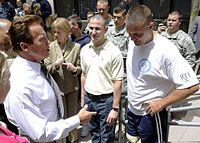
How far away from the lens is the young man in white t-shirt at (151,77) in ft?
5.14

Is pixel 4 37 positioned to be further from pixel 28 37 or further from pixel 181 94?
pixel 181 94

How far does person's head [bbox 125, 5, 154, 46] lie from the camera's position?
1.68 metres

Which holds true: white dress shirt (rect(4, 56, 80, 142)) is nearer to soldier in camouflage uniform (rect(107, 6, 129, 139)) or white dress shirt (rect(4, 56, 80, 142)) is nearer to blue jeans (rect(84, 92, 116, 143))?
blue jeans (rect(84, 92, 116, 143))

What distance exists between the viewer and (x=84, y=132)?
3.29 meters

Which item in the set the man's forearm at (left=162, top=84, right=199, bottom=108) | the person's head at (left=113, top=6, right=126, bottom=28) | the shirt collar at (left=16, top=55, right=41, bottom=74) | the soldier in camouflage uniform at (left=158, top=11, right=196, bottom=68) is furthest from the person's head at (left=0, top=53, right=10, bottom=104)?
the soldier in camouflage uniform at (left=158, top=11, right=196, bottom=68)

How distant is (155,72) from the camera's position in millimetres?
1683

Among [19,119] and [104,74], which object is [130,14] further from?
[19,119]

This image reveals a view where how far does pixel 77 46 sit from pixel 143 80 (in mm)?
1358

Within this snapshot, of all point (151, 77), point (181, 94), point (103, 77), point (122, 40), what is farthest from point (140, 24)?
point (122, 40)

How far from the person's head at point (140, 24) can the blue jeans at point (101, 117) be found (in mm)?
906

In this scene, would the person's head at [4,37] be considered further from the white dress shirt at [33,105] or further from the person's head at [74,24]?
the person's head at [74,24]

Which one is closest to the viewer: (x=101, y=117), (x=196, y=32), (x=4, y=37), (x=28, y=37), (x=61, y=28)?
(x=28, y=37)

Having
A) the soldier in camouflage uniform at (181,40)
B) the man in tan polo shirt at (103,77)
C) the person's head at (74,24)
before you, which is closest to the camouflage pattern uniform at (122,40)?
the person's head at (74,24)

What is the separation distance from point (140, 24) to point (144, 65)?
0.37 m
